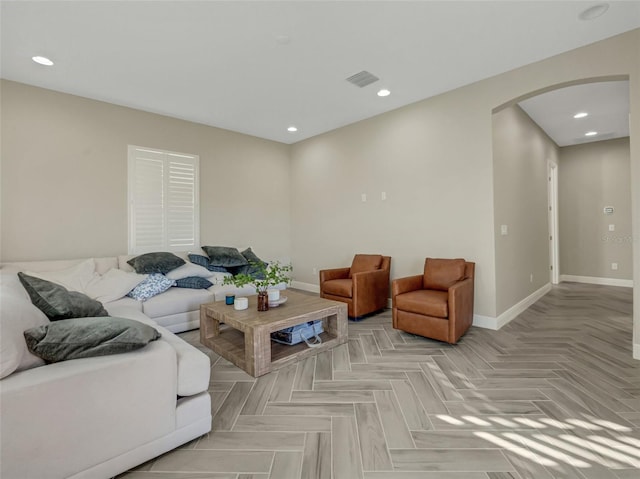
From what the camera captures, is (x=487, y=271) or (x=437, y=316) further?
(x=487, y=271)

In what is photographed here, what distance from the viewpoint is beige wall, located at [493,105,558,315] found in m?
3.48

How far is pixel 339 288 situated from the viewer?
12.8ft

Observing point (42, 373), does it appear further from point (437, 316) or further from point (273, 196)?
point (273, 196)

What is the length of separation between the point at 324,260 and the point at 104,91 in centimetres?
383

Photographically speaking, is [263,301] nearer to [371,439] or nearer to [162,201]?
[371,439]

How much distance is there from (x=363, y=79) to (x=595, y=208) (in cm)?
563

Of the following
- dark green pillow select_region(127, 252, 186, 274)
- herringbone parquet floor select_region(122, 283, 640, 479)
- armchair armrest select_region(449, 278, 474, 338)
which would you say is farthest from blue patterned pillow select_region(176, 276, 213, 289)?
armchair armrest select_region(449, 278, 474, 338)

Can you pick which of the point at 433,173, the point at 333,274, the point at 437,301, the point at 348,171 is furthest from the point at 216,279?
the point at 433,173

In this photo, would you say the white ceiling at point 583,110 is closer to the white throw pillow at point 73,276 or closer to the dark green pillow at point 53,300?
the dark green pillow at point 53,300

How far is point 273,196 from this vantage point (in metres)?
5.70

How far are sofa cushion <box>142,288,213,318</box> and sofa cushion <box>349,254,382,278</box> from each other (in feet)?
6.66

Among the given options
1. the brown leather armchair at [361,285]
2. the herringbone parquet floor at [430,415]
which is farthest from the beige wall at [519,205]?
the brown leather armchair at [361,285]

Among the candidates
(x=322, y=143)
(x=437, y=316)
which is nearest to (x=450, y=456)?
(x=437, y=316)

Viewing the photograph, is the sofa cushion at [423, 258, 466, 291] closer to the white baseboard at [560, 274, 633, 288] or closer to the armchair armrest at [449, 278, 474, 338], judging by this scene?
the armchair armrest at [449, 278, 474, 338]
